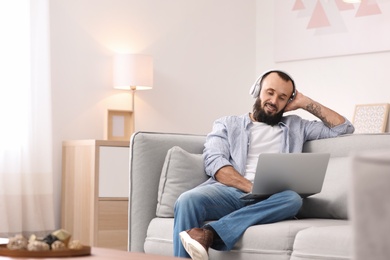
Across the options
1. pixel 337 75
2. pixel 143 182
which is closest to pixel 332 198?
pixel 143 182

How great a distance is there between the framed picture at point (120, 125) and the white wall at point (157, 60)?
0.11 metres

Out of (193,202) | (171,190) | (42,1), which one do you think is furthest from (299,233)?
(42,1)

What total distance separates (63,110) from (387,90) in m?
2.25

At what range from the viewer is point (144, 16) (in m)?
5.82

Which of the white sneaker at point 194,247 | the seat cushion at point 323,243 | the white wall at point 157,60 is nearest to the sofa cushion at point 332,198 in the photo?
the seat cushion at point 323,243

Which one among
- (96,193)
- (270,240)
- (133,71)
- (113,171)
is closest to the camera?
(270,240)

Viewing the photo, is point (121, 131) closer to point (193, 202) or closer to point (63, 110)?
point (63, 110)

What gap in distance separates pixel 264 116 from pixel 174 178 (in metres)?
0.58

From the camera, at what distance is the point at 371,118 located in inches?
211

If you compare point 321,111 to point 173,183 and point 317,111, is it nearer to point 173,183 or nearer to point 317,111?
point 317,111

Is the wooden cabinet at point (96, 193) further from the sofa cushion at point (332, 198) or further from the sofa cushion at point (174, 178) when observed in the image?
the sofa cushion at point (332, 198)

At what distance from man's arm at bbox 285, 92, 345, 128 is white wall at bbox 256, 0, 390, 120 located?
1.61 meters

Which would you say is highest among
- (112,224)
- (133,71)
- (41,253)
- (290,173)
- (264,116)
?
(133,71)

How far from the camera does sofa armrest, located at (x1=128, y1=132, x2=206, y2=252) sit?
3596 mm
